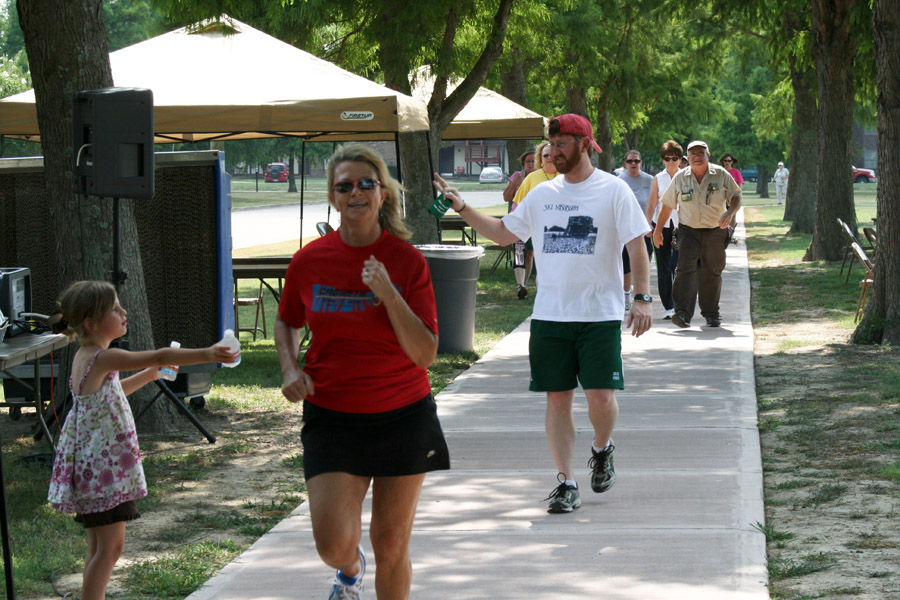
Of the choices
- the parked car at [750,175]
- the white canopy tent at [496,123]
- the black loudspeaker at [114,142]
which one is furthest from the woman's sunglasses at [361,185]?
the parked car at [750,175]

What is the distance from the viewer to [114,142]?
281 inches

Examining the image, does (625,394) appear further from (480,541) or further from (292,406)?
(480,541)

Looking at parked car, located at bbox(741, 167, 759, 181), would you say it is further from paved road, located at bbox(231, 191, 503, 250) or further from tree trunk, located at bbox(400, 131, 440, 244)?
tree trunk, located at bbox(400, 131, 440, 244)

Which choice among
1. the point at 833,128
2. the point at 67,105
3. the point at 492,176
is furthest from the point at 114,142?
the point at 492,176

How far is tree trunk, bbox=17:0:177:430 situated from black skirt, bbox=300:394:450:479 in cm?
459

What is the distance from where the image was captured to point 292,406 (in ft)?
31.6

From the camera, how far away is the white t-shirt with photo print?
5863mm

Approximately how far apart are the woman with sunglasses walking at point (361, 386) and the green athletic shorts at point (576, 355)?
2.08 m

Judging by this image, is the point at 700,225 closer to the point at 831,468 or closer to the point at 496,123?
the point at 831,468

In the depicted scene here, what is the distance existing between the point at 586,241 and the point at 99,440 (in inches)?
101

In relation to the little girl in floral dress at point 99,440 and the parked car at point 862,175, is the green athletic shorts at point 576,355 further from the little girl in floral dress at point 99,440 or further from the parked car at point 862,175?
the parked car at point 862,175

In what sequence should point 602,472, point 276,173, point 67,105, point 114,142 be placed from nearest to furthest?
point 602,472 < point 114,142 < point 67,105 < point 276,173

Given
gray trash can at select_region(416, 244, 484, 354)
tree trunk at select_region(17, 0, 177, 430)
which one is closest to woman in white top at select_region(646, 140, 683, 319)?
gray trash can at select_region(416, 244, 484, 354)

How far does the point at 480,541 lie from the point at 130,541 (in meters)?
1.74
